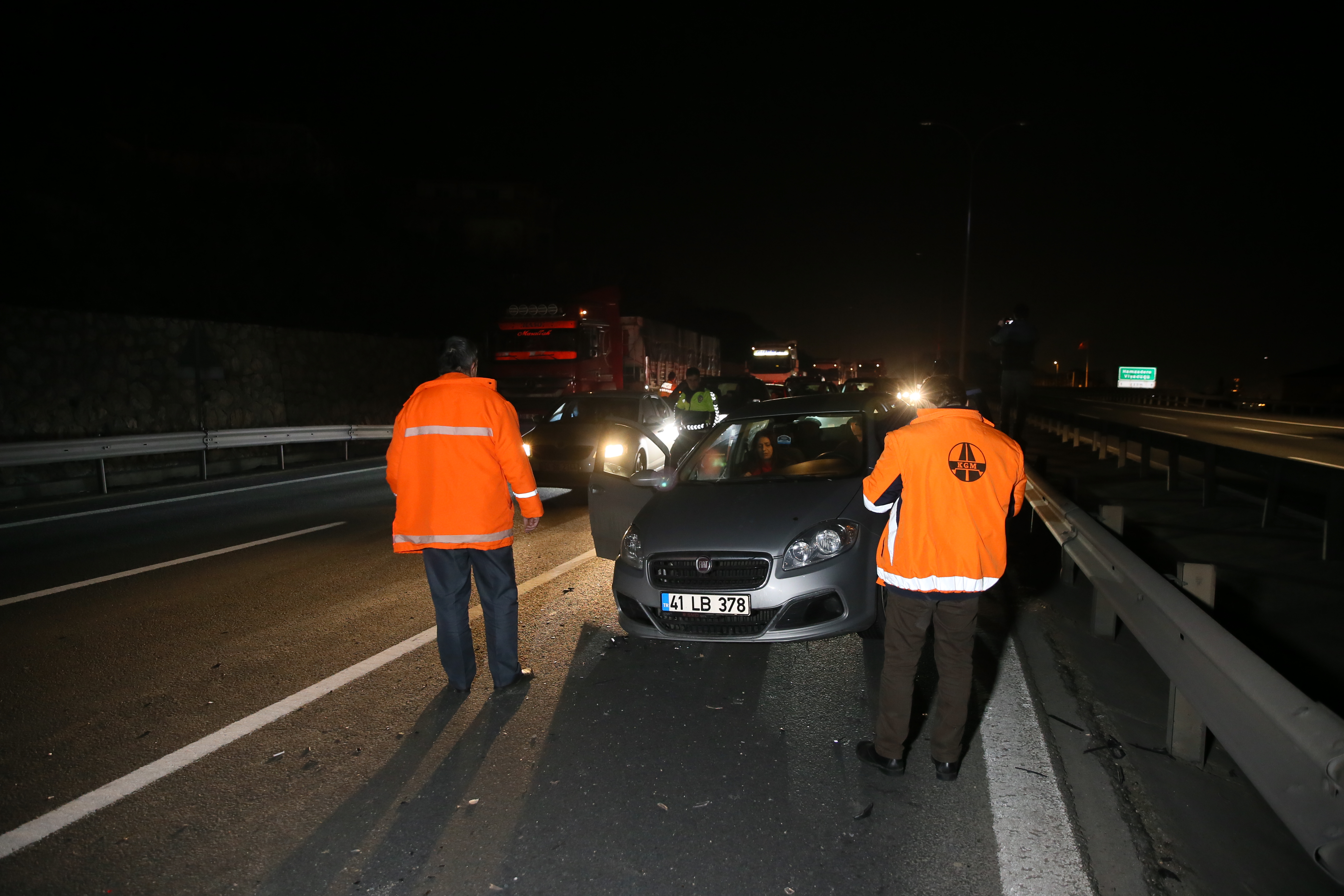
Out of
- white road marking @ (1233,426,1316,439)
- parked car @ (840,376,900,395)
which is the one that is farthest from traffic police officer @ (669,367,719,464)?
white road marking @ (1233,426,1316,439)

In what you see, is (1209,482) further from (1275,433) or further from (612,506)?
(1275,433)

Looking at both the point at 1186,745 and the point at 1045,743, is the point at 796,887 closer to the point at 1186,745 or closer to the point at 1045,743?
the point at 1045,743

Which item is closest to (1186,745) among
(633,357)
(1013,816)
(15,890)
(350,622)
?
(1013,816)

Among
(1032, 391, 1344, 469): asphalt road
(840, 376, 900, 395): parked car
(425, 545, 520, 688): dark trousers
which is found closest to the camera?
(425, 545, 520, 688): dark trousers

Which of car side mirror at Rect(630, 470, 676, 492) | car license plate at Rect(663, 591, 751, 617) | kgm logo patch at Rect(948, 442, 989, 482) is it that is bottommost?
car license plate at Rect(663, 591, 751, 617)

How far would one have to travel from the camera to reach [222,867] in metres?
2.86

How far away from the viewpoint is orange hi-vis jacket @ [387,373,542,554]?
4.22 m

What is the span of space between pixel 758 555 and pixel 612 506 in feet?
6.35

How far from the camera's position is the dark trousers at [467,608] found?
436cm

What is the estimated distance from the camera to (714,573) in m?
4.62

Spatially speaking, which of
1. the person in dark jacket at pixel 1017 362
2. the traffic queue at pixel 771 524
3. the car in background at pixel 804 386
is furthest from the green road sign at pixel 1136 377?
the traffic queue at pixel 771 524

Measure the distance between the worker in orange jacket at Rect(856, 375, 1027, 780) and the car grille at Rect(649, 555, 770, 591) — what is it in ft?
3.49

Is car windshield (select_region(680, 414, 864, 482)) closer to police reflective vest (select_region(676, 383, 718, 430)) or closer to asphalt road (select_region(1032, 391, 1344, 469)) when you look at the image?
asphalt road (select_region(1032, 391, 1344, 469))

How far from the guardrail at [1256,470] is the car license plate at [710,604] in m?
5.11
